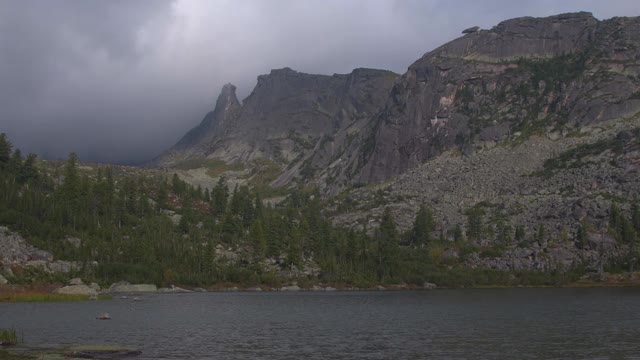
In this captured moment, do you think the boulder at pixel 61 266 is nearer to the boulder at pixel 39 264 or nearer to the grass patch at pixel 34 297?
the boulder at pixel 39 264

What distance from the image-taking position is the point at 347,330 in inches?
3430

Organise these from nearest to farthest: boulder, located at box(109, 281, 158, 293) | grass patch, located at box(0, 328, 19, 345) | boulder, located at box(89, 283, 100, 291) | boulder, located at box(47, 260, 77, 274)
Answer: grass patch, located at box(0, 328, 19, 345), boulder, located at box(89, 283, 100, 291), boulder, located at box(47, 260, 77, 274), boulder, located at box(109, 281, 158, 293)

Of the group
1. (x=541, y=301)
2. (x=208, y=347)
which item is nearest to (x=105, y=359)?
(x=208, y=347)

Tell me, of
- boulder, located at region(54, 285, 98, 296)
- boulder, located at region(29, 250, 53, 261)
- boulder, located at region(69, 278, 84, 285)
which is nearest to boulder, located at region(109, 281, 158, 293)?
boulder, located at region(69, 278, 84, 285)

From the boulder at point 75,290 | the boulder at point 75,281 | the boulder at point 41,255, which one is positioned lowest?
the boulder at point 75,290

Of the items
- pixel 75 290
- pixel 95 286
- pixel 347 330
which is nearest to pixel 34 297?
pixel 75 290

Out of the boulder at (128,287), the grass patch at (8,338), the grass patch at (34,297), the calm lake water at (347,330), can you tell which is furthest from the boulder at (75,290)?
the grass patch at (8,338)

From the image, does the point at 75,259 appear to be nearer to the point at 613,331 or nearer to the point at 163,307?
the point at 163,307

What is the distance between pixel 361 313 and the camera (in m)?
117

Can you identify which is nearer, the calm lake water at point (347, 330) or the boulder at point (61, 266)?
the calm lake water at point (347, 330)

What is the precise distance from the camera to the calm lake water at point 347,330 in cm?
6562

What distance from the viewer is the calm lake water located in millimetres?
65625

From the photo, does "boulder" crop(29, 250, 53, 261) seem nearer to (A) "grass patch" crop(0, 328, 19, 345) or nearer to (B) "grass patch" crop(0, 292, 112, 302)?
(B) "grass patch" crop(0, 292, 112, 302)

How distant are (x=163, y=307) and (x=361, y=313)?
4336 centimetres
